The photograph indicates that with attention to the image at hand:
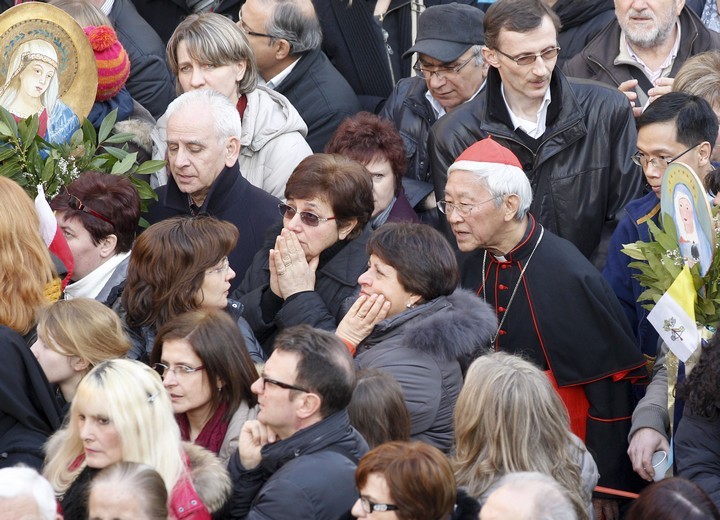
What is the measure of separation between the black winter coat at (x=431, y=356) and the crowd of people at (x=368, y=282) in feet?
0.04

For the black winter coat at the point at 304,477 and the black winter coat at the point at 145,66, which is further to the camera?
the black winter coat at the point at 145,66

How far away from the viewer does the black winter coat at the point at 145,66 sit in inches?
318

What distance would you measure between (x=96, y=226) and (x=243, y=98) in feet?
4.57

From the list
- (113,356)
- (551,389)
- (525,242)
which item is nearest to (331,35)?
(525,242)

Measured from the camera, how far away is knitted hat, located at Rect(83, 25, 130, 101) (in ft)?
23.4

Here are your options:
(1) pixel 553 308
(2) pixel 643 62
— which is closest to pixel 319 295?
(1) pixel 553 308

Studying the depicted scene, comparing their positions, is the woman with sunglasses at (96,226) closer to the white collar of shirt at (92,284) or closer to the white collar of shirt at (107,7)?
the white collar of shirt at (92,284)

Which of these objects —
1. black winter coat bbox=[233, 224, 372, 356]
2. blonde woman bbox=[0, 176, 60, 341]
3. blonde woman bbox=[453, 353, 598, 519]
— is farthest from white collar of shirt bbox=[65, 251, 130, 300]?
blonde woman bbox=[453, 353, 598, 519]

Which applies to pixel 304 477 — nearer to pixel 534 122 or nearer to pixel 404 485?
pixel 404 485

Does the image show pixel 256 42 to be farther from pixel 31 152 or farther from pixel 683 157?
pixel 683 157

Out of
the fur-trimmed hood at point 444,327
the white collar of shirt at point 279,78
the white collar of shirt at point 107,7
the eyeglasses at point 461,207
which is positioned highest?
the white collar of shirt at point 107,7

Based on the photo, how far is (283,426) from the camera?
468 centimetres

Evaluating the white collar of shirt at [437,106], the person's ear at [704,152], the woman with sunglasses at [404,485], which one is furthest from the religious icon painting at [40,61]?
the woman with sunglasses at [404,485]

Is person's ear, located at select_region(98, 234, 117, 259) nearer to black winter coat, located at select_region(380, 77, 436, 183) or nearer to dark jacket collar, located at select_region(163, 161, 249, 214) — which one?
dark jacket collar, located at select_region(163, 161, 249, 214)
